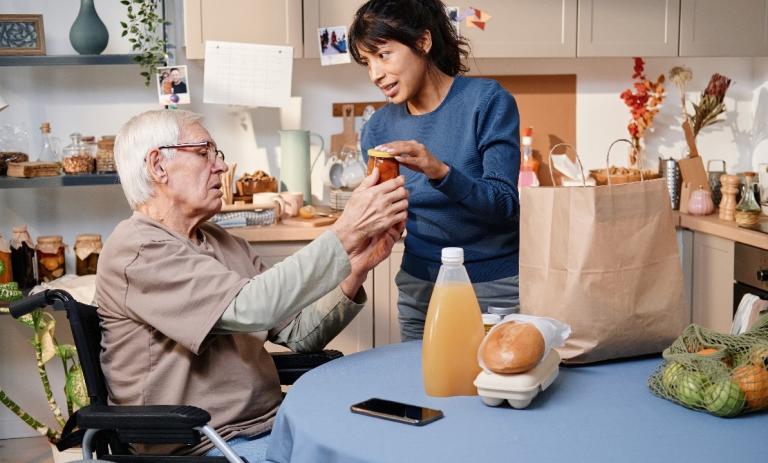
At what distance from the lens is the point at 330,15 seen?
3500 millimetres

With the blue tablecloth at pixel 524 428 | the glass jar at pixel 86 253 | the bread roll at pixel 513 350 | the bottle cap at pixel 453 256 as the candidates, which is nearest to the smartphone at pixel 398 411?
the blue tablecloth at pixel 524 428

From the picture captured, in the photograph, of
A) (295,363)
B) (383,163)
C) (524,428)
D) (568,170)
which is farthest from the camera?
(568,170)

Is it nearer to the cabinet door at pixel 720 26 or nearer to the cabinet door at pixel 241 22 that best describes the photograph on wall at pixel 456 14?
the cabinet door at pixel 241 22

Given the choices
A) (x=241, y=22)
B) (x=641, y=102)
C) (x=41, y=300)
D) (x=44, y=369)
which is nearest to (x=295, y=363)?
(x=41, y=300)

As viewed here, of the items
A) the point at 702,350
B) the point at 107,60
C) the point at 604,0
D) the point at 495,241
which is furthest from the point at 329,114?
the point at 702,350

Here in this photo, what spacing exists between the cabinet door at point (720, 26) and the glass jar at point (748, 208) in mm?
616

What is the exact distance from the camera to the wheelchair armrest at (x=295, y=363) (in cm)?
207

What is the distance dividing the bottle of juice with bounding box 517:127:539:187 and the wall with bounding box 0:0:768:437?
0.24 meters

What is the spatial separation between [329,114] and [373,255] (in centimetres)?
198

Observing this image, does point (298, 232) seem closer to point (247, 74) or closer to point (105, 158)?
point (247, 74)

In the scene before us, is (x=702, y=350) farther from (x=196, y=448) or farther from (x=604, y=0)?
(x=604, y=0)

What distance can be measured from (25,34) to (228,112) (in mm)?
773

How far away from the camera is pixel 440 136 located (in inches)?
88.4

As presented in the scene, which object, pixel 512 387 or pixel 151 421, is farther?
A: pixel 151 421
